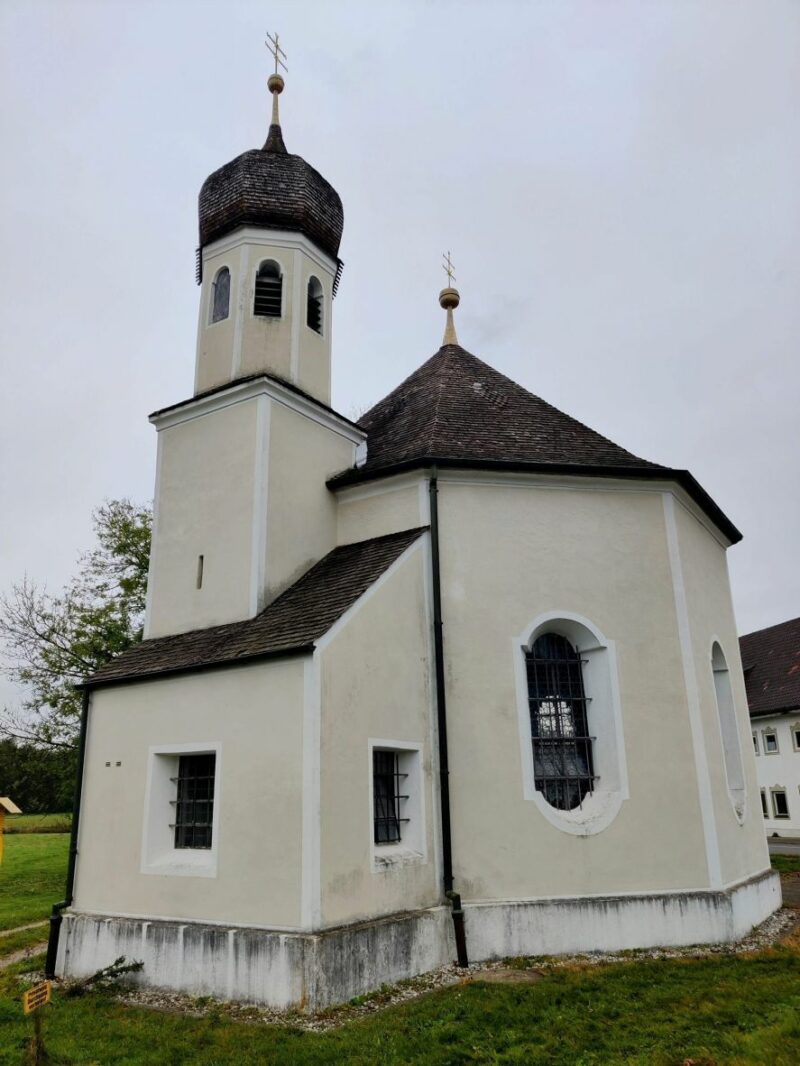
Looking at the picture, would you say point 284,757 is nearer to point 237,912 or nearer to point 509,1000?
point 237,912

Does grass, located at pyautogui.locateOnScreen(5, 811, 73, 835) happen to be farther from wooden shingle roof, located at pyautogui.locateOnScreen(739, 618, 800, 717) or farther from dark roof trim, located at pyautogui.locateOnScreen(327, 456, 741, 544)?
wooden shingle roof, located at pyautogui.locateOnScreen(739, 618, 800, 717)

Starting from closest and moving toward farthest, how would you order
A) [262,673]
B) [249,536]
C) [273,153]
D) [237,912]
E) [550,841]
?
[237,912], [262,673], [550,841], [249,536], [273,153]

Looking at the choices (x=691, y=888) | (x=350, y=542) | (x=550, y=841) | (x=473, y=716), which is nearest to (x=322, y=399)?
(x=350, y=542)

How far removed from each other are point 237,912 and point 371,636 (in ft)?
10.6

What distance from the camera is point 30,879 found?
1856 centimetres

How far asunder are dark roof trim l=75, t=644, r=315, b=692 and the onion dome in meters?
7.50

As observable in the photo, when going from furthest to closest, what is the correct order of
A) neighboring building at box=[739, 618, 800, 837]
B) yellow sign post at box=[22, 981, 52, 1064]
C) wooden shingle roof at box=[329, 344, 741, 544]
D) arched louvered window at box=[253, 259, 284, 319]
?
neighboring building at box=[739, 618, 800, 837]
arched louvered window at box=[253, 259, 284, 319]
wooden shingle roof at box=[329, 344, 741, 544]
yellow sign post at box=[22, 981, 52, 1064]

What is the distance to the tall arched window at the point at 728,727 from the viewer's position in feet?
38.9

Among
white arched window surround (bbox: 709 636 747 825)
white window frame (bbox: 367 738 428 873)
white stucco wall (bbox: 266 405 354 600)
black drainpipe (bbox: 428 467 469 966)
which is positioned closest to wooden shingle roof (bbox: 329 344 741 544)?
white stucco wall (bbox: 266 405 354 600)

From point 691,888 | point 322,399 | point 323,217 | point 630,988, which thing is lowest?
point 630,988

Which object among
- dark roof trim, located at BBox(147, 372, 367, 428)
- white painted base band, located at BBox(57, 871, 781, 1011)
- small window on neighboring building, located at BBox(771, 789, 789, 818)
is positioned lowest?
white painted base band, located at BBox(57, 871, 781, 1011)

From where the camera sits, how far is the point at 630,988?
757 centimetres

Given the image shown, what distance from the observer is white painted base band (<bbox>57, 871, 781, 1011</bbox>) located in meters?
7.34

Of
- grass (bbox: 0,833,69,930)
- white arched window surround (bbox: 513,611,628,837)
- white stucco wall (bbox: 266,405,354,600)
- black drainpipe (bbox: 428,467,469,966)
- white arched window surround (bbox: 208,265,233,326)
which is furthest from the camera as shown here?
grass (bbox: 0,833,69,930)
